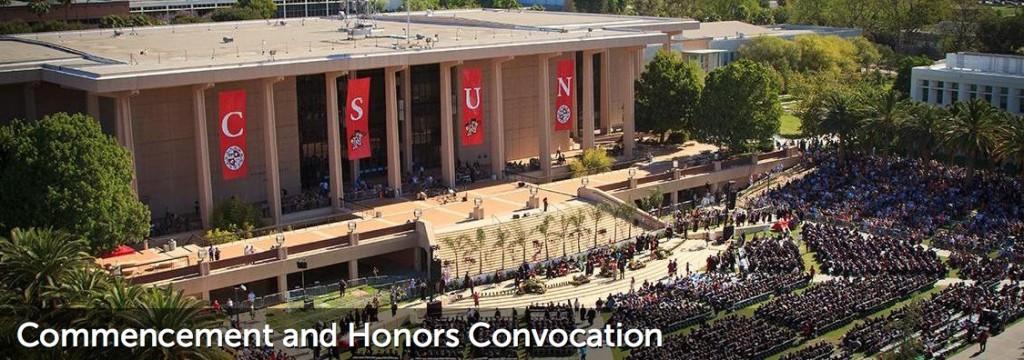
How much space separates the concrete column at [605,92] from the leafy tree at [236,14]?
58.6m

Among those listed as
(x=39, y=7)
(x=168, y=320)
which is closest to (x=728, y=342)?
(x=168, y=320)

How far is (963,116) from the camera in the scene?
82.4 metres

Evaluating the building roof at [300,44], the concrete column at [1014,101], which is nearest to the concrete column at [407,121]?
the building roof at [300,44]

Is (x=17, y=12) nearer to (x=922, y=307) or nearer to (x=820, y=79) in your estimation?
(x=820, y=79)

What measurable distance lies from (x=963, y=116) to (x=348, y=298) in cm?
4063

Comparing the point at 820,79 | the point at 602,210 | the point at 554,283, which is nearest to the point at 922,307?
the point at 554,283

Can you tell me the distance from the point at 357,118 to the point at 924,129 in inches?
1387

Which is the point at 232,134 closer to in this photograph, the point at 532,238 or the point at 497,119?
the point at 532,238

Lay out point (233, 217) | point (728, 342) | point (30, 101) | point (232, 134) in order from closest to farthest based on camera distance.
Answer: point (728, 342), point (233, 217), point (232, 134), point (30, 101)

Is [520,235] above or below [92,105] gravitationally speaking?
below

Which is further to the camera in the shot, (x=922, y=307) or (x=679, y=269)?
(x=679, y=269)

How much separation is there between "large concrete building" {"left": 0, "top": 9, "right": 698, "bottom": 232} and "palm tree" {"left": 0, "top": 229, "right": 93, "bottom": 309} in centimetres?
1984

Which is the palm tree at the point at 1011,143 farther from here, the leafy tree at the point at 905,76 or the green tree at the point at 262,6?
the green tree at the point at 262,6

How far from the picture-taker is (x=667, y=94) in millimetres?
97438
